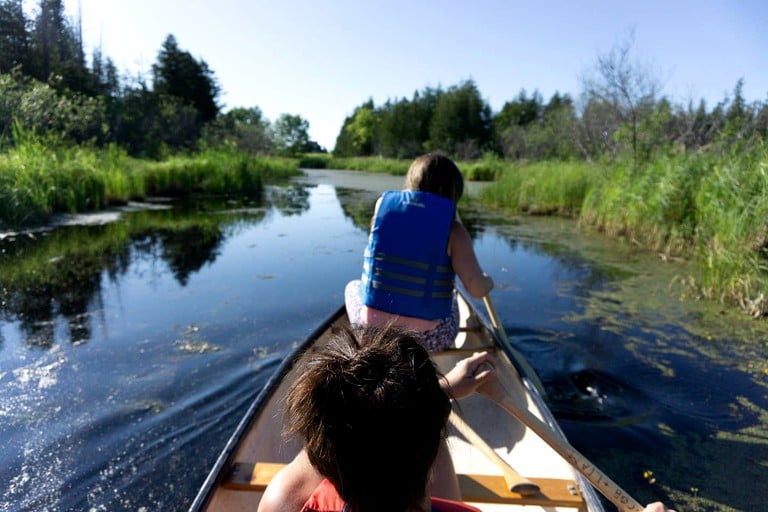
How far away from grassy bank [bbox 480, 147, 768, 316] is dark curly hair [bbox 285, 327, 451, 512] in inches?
210

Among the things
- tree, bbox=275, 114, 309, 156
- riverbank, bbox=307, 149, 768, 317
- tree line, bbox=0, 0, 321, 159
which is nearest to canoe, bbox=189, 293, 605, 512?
riverbank, bbox=307, 149, 768, 317

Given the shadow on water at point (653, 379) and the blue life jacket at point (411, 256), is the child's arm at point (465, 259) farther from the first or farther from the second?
the shadow on water at point (653, 379)

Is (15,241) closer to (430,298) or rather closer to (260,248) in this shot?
(260,248)

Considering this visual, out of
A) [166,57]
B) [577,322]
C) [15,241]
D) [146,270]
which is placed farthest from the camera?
[166,57]

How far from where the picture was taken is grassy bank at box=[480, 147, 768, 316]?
515 centimetres

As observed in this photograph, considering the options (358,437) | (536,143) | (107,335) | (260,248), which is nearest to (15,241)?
(260,248)

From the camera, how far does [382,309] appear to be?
8.84 feet

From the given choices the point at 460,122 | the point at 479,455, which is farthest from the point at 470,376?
the point at 460,122

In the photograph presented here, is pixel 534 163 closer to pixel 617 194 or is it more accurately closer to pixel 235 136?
pixel 617 194

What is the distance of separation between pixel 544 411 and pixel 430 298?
760 millimetres

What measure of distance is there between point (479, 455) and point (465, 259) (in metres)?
0.94

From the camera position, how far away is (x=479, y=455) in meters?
2.44

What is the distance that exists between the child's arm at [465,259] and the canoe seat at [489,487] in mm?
941

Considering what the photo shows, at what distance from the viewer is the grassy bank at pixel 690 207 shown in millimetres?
5152
